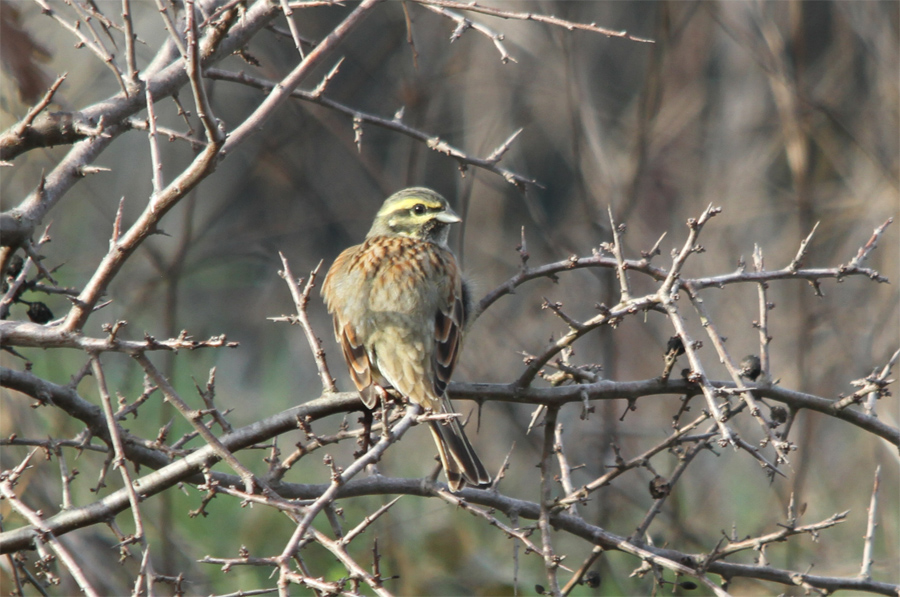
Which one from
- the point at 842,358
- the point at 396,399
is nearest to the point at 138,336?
the point at 396,399

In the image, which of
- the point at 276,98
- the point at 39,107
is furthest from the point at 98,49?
the point at 276,98

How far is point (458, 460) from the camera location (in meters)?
3.78

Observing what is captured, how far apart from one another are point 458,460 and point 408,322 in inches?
36.7

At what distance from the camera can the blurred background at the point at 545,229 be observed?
767cm

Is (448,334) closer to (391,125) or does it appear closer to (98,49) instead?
(391,125)

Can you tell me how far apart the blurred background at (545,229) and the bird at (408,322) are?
188 cm

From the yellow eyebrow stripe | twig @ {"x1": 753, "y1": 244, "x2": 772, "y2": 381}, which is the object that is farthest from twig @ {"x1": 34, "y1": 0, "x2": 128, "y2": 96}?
the yellow eyebrow stripe

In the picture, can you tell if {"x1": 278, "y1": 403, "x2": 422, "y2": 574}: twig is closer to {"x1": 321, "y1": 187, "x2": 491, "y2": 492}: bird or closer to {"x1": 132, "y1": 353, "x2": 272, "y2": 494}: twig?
{"x1": 132, "y1": 353, "x2": 272, "y2": 494}: twig

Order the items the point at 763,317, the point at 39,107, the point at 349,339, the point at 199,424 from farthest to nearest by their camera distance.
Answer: the point at 349,339, the point at 763,317, the point at 39,107, the point at 199,424

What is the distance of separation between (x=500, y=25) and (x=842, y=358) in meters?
5.06

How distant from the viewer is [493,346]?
29.7 ft

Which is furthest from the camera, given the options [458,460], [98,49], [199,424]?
[458,460]

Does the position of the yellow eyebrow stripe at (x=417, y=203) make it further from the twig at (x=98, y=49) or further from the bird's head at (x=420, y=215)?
the twig at (x=98, y=49)

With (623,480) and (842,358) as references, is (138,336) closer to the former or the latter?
(623,480)
